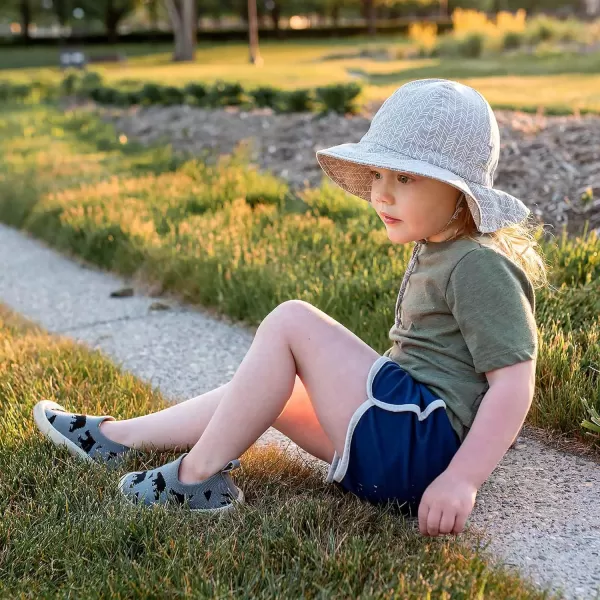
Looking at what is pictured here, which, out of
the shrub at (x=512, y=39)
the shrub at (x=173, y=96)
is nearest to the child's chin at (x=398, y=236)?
the shrub at (x=173, y=96)

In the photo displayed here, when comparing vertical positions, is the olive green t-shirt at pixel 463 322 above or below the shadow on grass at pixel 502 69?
above

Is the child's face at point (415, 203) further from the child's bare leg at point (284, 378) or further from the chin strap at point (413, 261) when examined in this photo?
the child's bare leg at point (284, 378)

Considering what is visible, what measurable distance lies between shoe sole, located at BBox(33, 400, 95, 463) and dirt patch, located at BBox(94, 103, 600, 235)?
5.86ft

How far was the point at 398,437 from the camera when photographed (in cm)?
207

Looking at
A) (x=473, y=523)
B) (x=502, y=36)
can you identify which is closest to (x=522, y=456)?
(x=473, y=523)

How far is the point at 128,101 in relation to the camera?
12.8 meters

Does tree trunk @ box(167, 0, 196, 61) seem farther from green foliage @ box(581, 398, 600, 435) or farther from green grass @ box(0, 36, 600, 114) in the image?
green foliage @ box(581, 398, 600, 435)

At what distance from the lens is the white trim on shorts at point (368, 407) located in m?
2.07

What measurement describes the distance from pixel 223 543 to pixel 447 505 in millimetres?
527

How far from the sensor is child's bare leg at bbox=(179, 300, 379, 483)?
2.17 metres

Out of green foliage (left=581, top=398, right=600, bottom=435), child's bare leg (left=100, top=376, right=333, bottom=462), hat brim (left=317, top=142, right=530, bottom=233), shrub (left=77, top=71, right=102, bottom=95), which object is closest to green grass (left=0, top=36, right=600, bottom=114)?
shrub (left=77, top=71, right=102, bottom=95)

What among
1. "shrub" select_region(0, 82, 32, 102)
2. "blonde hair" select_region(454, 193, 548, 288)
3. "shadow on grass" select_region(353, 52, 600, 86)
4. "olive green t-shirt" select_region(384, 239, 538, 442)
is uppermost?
"blonde hair" select_region(454, 193, 548, 288)

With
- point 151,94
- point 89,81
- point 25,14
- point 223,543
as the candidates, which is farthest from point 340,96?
point 25,14

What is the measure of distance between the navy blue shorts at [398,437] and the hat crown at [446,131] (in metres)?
0.54
